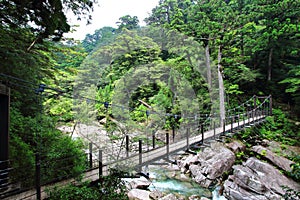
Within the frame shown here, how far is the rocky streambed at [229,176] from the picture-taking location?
Result: 3.09 m

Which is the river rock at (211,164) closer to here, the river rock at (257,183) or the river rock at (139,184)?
the river rock at (257,183)

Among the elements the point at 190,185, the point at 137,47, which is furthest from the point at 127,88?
the point at 190,185

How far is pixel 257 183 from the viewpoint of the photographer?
10.1 feet

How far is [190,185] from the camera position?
12.4 ft

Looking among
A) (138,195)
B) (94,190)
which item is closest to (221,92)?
(138,195)

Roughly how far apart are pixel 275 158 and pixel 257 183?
4.11ft

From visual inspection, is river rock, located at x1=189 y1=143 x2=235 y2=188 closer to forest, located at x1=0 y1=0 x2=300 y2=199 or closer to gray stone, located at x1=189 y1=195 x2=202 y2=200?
gray stone, located at x1=189 y1=195 x2=202 y2=200

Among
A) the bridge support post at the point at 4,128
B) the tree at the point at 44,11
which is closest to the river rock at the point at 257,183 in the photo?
the bridge support post at the point at 4,128

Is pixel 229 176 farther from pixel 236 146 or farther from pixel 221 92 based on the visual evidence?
pixel 221 92

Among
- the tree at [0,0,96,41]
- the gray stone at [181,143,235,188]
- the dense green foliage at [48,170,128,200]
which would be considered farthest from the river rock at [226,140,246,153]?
the tree at [0,0,96,41]

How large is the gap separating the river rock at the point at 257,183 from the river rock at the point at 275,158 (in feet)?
0.76

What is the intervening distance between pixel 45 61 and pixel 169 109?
435 cm

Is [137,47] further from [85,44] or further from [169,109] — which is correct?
[85,44]

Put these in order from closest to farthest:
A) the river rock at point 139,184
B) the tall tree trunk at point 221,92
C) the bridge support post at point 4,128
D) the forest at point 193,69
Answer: the bridge support post at point 4,128
the river rock at point 139,184
the tall tree trunk at point 221,92
the forest at point 193,69
